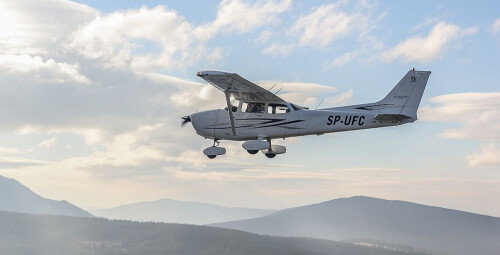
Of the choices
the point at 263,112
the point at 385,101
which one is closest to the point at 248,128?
the point at 263,112

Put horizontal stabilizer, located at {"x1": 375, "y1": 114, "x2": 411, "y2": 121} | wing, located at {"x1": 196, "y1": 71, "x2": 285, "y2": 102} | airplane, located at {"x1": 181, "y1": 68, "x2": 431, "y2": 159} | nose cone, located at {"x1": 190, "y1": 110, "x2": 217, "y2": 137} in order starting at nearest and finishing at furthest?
wing, located at {"x1": 196, "y1": 71, "x2": 285, "y2": 102}
horizontal stabilizer, located at {"x1": 375, "y1": 114, "x2": 411, "y2": 121}
airplane, located at {"x1": 181, "y1": 68, "x2": 431, "y2": 159}
nose cone, located at {"x1": 190, "y1": 110, "x2": 217, "y2": 137}

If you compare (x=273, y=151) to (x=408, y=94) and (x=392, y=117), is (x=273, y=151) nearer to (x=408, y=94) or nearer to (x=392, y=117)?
(x=392, y=117)

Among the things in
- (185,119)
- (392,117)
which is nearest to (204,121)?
(185,119)

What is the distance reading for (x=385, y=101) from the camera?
1427 inches

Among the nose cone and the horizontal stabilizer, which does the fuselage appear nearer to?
the horizontal stabilizer

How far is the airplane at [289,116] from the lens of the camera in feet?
115

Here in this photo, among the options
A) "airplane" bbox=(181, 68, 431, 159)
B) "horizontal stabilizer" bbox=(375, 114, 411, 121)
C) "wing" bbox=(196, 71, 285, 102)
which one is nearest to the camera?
"wing" bbox=(196, 71, 285, 102)

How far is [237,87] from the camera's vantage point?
34.2 meters

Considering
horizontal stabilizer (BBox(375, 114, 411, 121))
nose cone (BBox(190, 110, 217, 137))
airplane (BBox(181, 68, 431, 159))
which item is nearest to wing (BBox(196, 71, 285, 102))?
airplane (BBox(181, 68, 431, 159))

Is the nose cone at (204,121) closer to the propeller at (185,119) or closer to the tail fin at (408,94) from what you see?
the propeller at (185,119)

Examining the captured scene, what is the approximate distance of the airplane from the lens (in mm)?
35125

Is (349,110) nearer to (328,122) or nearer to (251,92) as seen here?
(328,122)

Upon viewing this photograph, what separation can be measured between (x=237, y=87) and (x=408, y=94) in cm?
1019

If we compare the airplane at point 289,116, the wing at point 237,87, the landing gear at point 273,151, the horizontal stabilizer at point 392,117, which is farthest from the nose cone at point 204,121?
the horizontal stabilizer at point 392,117
